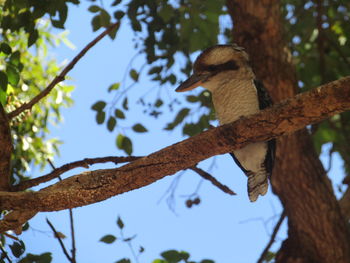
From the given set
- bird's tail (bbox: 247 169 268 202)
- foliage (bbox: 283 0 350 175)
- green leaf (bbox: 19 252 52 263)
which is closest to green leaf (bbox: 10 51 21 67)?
green leaf (bbox: 19 252 52 263)

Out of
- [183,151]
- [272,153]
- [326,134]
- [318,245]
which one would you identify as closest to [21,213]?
[183,151]

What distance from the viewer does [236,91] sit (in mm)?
2422

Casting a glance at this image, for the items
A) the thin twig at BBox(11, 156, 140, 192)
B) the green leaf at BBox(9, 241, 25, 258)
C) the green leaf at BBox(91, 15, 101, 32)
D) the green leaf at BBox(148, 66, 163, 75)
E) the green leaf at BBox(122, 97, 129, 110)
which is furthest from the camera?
the green leaf at BBox(148, 66, 163, 75)

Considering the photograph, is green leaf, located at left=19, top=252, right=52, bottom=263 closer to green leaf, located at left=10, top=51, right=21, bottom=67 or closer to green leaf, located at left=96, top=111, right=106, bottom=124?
green leaf, located at left=10, top=51, right=21, bottom=67

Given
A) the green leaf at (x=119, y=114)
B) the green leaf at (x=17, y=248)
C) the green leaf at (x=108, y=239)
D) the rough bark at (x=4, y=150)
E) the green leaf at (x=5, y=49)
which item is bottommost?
the green leaf at (x=17, y=248)

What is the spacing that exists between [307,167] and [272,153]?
0.50 m

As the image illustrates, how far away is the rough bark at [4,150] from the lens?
83.0 inches

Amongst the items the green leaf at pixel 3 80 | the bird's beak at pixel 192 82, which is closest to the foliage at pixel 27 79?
the green leaf at pixel 3 80

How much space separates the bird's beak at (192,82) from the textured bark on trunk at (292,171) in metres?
0.65

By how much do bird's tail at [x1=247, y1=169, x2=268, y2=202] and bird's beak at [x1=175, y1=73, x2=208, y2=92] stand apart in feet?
1.69

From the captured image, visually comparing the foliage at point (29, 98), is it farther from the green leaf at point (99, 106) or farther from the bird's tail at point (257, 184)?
the bird's tail at point (257, 184)

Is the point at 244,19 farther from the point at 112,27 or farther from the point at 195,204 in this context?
the point at 195,204

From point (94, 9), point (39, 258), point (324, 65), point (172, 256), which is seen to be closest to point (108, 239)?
point (172, 256)

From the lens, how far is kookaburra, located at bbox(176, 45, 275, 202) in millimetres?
2410
